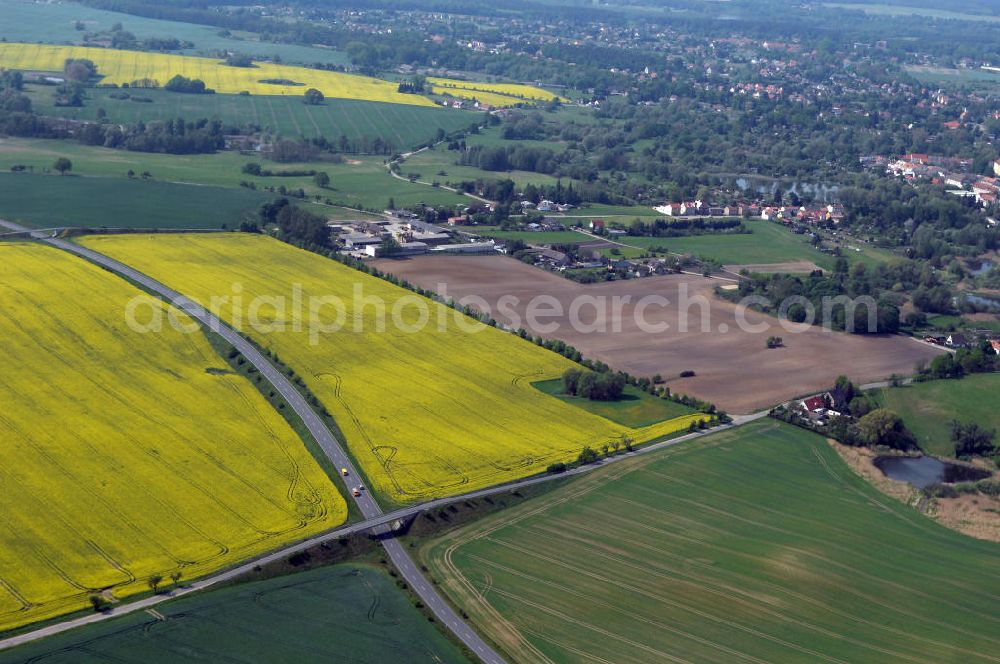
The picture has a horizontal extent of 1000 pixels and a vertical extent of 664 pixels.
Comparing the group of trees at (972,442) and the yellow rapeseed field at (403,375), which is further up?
the yellow rapeseed field at (403,375)

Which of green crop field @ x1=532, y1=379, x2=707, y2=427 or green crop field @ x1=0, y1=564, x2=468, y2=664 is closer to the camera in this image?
green crop field @ x1=0, y1=564, x2=468, y2=664

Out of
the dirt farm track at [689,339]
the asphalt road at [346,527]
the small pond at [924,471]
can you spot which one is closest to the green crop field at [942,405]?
the small pond at [924,471]

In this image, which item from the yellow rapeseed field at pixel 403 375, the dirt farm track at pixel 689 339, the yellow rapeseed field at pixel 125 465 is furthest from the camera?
→ the dirt farm track at pixel 689 339

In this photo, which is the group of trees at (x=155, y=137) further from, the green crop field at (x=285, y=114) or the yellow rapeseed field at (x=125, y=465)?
the yellow rapeseed field at (x=125, y=465)

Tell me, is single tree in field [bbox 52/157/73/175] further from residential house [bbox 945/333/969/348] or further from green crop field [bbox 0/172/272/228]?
residential house [bbox 945/333/969/348]

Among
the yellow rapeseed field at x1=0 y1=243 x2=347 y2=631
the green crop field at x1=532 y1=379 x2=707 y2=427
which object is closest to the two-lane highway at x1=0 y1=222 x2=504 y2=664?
the yellow rapeseed field at x1=0 y1=243 x2=347 y2=631

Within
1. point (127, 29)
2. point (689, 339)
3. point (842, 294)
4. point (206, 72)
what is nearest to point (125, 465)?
point (689, 339)

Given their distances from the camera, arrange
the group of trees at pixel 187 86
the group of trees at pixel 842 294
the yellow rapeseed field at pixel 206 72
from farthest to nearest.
Answer: the yellow rapeseed field at pixel 206 72
the group of trees at pixel 187 86
the group of trees at pixel 842 294

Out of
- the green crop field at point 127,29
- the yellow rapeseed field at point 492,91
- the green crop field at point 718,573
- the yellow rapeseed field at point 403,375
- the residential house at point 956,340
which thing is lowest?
the green crop field at point 718,573
